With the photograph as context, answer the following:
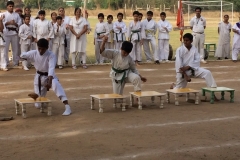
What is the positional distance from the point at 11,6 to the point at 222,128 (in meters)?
9.31

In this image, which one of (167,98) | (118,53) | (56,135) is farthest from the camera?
(167,98)

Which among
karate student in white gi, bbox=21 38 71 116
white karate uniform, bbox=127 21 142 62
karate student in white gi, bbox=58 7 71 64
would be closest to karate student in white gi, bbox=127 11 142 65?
white karate uniform, bbox=127 21 142 62

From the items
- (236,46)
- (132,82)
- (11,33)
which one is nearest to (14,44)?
(11,33)

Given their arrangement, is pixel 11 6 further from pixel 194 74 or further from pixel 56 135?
pixel 56 135

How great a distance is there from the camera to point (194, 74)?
429 inches

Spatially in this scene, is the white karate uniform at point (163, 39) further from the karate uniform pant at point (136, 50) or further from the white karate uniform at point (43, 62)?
the white karate uniform at point (43, 62)

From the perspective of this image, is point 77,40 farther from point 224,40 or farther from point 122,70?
point 122,70

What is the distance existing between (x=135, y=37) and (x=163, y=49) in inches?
61.2

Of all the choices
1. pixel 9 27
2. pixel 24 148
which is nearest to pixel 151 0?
pixel 9 27

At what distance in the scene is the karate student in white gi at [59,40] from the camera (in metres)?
15.9

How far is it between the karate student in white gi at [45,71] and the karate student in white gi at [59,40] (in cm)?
621

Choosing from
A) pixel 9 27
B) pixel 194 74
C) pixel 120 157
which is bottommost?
pixel 120 157

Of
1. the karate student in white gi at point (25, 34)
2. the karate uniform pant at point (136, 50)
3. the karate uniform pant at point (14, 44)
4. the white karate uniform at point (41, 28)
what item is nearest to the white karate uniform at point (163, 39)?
the karate uniform pant at point (136, 50)

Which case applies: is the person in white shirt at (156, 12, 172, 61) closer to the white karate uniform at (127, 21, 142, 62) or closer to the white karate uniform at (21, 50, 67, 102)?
the white karate uniform at (127, 21, 142, 62)
